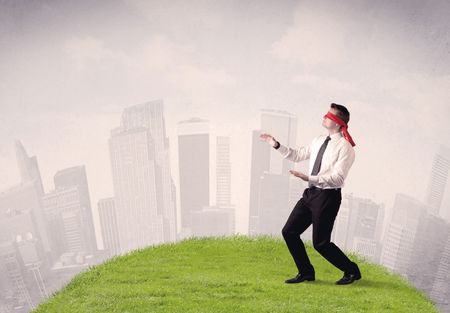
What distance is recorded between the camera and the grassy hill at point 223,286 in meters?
6.35

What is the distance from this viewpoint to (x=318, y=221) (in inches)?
239

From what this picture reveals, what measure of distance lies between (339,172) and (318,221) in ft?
1.84

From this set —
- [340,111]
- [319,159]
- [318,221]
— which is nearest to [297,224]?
[318,221]

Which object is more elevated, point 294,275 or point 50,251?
point 294,275

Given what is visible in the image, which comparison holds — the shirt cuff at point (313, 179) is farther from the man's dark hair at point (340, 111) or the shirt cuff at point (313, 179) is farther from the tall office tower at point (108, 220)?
the tall office tower at point (108, 220)

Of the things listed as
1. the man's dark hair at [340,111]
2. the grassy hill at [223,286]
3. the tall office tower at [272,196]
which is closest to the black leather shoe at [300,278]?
the grassy hill at [223,286]

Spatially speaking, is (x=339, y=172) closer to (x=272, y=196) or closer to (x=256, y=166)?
(x=256, y=166)

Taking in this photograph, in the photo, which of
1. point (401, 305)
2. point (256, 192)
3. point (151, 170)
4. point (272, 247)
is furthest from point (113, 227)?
point (401, 305)

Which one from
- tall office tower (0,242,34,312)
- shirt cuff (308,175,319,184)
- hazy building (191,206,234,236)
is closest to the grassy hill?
shirt cuff (308,175,319,184)

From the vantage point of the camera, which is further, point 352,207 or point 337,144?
point 352,207

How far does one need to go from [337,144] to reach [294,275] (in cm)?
206

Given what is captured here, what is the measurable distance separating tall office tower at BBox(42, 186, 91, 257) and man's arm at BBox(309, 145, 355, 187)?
19.8 m

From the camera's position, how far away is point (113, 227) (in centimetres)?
2791

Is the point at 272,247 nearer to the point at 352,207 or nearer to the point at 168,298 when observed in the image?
the point at 168,298
